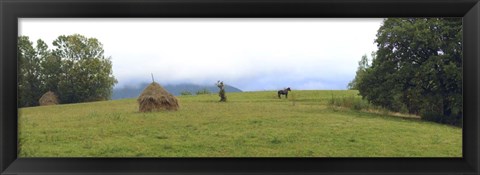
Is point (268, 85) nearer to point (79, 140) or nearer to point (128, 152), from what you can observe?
point (128, 152)

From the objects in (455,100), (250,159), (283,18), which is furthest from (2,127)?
(455,100)

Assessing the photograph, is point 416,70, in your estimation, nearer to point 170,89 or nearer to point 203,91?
point 203,91

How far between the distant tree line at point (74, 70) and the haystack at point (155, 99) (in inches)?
18.1

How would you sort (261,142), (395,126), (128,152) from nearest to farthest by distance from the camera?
(128,152) → (261,142) → (395,126)

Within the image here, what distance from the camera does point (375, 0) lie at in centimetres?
165

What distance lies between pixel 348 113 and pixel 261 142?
1018 mm

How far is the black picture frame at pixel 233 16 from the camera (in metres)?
1.67

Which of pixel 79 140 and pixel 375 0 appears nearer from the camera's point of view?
pixel 375 0

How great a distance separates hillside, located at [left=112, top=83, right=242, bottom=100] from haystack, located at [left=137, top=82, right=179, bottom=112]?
0.24 feet

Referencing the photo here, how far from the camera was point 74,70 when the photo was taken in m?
2.91

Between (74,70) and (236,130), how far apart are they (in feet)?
4.96

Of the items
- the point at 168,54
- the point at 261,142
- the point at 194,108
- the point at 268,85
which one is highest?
the point at 168,54

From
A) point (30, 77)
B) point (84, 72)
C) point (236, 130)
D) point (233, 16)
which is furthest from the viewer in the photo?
point (236, 130)

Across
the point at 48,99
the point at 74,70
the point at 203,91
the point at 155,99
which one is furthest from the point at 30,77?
the point at 203,91
